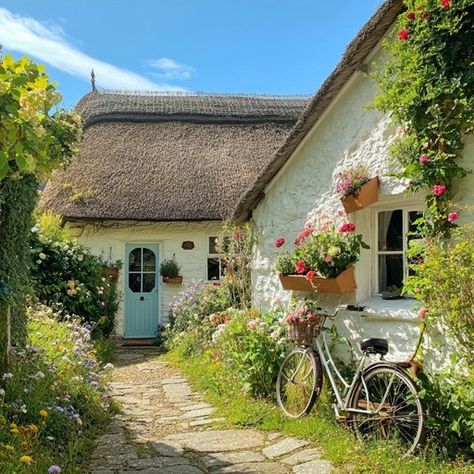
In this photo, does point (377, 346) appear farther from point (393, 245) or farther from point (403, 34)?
point (403, 34)

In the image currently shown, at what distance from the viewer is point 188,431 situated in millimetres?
5027

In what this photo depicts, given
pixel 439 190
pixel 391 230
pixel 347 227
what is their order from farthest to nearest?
1. pixel 391 230
2. pixel 347 227
3. pixel 439 190

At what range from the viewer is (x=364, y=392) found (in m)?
4.42

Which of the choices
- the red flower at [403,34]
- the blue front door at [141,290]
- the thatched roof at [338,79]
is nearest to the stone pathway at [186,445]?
the thatched roof at [338,79]

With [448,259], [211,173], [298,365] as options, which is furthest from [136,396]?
[211,173]

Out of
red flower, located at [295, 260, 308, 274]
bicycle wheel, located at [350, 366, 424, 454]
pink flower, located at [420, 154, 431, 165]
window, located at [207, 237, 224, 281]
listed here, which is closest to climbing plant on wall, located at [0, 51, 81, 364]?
red flower, located at [295, 260, 308, 274]

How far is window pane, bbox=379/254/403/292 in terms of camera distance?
5.15 m

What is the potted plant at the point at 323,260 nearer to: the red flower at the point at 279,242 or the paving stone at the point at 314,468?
the red flower at the point at 279,242

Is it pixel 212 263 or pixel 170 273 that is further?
pixel 212 263

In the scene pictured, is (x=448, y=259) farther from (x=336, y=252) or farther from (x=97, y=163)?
(x=97, y=163)

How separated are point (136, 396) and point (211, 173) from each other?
6673 millimetres

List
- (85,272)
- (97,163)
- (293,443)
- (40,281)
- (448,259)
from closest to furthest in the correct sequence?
(448,259) < (293,443) < (40,281) < (85,272) < (97,163)

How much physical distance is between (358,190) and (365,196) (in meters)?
0.08

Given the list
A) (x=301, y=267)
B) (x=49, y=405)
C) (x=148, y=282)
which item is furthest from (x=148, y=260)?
(x=49, y=405)
